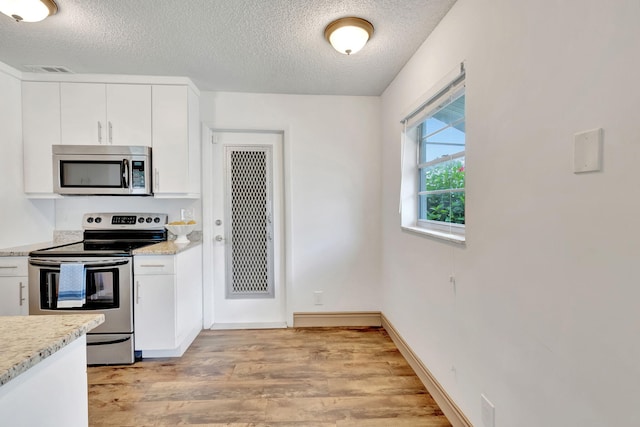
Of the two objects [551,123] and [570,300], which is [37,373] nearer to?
[570,300]

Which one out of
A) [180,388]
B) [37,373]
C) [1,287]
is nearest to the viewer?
[37,373]

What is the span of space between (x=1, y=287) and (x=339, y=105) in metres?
3.22

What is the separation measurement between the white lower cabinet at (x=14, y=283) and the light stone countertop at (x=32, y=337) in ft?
6.31

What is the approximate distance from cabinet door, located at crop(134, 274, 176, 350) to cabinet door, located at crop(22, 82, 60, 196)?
1.31 metres

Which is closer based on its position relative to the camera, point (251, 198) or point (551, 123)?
point (551, 123)

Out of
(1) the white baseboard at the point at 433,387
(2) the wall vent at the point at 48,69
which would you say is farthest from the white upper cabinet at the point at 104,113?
(1) the white baseboard at the point at 433,387

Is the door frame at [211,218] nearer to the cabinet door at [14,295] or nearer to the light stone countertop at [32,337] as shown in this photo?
the cabinet door at [14,295]

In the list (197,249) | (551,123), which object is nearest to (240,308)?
(197,249)

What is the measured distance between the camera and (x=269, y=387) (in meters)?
2.06

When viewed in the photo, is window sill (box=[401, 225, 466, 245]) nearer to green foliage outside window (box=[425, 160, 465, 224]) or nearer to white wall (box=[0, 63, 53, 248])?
green foliage outside window (box=[425, 160, 465, 224])

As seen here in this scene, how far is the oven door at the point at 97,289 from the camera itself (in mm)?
2277

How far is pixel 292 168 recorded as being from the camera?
306cm

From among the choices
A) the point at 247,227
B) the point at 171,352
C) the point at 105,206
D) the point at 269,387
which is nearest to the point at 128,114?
the point at 105,206

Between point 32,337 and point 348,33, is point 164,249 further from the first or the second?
point 348,33
